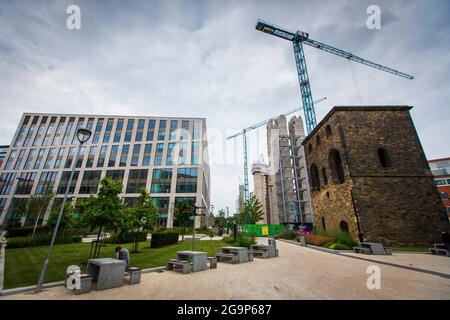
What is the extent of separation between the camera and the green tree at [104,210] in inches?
387

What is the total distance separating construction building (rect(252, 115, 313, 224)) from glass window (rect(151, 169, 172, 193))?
27.5 m

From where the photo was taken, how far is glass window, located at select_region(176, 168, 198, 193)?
157ft

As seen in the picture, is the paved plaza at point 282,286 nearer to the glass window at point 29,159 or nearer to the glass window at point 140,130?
the glass window at point 140,130

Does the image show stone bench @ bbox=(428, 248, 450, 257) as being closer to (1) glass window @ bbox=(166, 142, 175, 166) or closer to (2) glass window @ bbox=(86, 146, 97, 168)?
(1) glass window @ bbox=(166, 142, 175, 166)

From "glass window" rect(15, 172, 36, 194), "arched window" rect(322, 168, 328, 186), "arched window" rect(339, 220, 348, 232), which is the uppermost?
"glass window" rect(15, 172, 36, 194)

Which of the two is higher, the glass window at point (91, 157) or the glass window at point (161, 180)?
the glass window at point (91, 157)

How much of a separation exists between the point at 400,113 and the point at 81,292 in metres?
27.7

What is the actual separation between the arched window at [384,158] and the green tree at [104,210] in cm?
2254

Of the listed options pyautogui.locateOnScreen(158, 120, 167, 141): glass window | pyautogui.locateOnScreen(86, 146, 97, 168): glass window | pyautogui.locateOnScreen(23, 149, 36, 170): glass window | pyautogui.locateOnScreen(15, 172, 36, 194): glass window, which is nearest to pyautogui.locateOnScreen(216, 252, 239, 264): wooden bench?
pyautogui.locateOnScreen(158, 120, 167, 141): glass window

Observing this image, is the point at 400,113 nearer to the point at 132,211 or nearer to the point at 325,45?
the point at 132,211

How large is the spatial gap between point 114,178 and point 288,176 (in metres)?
50.1

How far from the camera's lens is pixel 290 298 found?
510cm

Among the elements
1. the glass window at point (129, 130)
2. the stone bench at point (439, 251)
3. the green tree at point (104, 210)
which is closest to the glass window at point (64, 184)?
the glass window at point (129, 130)
